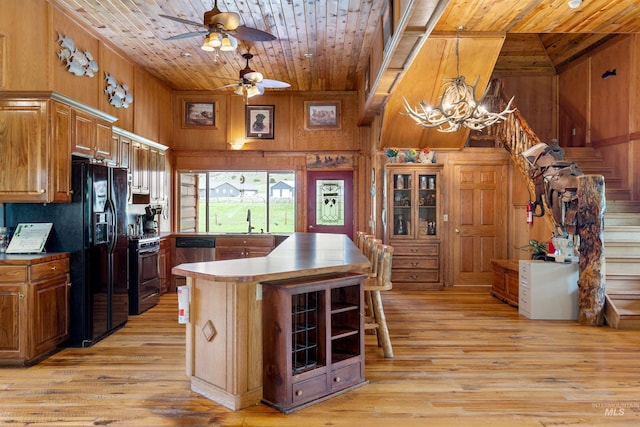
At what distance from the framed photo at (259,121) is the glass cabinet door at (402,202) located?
9.16ft

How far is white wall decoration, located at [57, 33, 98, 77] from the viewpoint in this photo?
530cm

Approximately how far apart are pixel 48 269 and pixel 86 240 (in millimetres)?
499

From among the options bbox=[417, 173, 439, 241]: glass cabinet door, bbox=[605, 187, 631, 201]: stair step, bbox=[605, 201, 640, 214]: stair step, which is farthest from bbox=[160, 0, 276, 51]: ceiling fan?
bbox=[605, 187, 631, 201]: stair step

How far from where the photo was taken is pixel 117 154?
255 inches

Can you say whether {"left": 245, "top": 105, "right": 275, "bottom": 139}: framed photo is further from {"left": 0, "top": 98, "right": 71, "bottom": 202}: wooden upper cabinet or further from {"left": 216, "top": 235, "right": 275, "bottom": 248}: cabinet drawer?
{"left": 0, "top": 98, "right": 71, "bottom": 202}: wooden upper cabinet

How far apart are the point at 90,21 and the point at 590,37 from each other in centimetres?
792

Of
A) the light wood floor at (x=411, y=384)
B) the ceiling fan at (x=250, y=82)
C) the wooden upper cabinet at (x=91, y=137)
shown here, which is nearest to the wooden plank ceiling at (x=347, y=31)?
the ceiling fan at (x=250, y=82)

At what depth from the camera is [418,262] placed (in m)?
8.09

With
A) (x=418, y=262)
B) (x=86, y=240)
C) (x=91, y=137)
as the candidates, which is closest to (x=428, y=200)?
(x=418, y=262)

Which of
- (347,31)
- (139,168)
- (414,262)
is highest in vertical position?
(347,31)

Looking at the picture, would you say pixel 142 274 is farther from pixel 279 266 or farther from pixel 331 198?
pixel 331 198

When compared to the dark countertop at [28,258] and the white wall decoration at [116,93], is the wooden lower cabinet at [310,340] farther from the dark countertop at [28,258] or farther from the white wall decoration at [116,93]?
the white wall decoration at [116,93]

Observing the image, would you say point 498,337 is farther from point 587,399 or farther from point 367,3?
point 367,3

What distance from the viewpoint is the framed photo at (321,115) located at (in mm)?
9336
